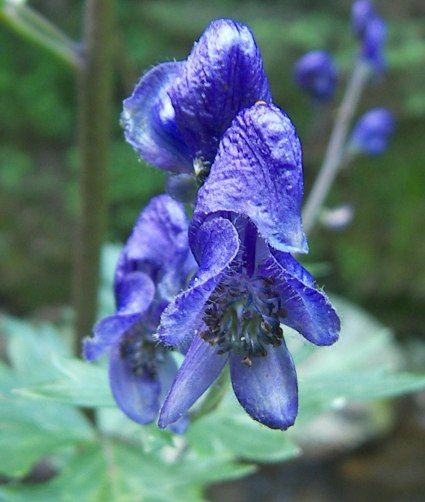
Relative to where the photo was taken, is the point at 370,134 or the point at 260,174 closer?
the point at 260,174

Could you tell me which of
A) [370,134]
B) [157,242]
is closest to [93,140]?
[157,242]

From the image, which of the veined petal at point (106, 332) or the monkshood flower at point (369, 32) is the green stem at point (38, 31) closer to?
the veined petal at point (106, 332)

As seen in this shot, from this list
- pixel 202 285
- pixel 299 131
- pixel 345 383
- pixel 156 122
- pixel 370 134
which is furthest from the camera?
pixel 299 131

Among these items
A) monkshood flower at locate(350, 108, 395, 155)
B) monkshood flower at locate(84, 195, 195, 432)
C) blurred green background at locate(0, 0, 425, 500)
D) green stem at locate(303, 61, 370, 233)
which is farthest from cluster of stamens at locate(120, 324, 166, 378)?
blurred green background at locate(0, 0, 425, 500)

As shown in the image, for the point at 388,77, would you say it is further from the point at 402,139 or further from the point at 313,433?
the point at 313,433

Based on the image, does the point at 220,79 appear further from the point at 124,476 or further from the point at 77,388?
the point at 124,476

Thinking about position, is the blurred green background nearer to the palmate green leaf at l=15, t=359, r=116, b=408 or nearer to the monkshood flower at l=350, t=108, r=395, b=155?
the monkshood flower at l=350, t=108, r=395, b=155

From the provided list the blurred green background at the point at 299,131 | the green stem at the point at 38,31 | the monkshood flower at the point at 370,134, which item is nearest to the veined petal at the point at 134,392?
the green stem at the point at 38,31
